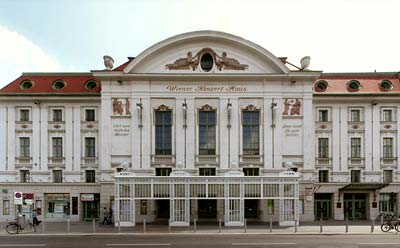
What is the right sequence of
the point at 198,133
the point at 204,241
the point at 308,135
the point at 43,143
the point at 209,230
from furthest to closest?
the point at 43,143, the point at 198,133, the point at 308,135, the point at 209,230, the point at 204,241

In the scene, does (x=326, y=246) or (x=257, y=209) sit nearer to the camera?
(x=326, y=246)

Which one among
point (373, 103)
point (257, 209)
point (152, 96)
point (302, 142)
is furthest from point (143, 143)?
point (373, 103)

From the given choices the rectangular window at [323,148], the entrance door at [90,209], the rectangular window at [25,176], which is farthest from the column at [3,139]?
the rectangular window at [323,148]

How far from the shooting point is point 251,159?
3566 centimetres

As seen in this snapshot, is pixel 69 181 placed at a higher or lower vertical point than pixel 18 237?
higher

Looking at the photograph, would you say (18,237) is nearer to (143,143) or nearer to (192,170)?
(143,143)

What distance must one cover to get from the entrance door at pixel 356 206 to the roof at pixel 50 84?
1118 inches

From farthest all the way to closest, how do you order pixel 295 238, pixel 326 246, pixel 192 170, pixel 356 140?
pixel 356 140
pixel 192 170
pixel 295 238
pixel 326 246

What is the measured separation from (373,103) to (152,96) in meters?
22.7

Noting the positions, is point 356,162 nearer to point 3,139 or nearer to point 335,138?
point 335,138

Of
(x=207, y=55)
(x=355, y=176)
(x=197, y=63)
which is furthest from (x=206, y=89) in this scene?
(x=355, y=176)

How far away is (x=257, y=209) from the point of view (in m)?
35.8

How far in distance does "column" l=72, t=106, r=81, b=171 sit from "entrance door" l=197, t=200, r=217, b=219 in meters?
13.2

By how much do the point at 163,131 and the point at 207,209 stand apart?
8.82 meters
